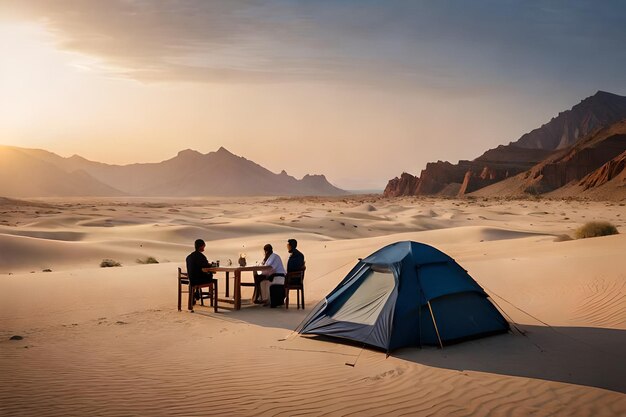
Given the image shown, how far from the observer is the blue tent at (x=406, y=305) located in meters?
10.2

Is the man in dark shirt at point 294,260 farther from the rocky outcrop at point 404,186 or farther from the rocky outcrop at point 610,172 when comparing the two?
the rocky outcrop at point 404,186

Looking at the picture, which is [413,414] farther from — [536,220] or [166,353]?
[536,220]

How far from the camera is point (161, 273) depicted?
21.0m

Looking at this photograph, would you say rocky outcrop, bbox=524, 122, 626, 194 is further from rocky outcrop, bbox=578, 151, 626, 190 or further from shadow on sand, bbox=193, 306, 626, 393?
shadow on sand, bbox=193, 306, 626, 393

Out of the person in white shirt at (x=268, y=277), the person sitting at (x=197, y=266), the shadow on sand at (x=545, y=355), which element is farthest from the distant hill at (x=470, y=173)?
the shadow on sand at (x=545, y=355)

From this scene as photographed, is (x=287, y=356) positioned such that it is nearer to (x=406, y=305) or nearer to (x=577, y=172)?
(x=406, y=305)

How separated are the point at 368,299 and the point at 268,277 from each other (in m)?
4.39

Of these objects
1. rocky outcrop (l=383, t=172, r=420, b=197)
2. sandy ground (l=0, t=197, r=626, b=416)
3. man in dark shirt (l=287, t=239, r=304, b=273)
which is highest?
rocky outcrop (l=383, t=172, r=420, b=197)

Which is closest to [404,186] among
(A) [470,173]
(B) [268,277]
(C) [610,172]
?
(A) [470,173]

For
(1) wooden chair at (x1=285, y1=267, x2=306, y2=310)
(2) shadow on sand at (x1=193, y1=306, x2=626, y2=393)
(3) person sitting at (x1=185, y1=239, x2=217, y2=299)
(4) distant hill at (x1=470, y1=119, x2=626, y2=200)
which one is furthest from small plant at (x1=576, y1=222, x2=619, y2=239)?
(4) distant hill at (x1=470, y1=119, x2=626, y2=200)

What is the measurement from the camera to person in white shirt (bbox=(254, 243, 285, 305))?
14.4m

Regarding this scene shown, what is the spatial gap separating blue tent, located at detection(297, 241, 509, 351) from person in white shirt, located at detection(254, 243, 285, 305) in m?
2.98

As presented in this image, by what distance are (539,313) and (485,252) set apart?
438 inches

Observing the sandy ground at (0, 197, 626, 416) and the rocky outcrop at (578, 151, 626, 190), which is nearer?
the sandy ground at (0, 197, 626, 416)
